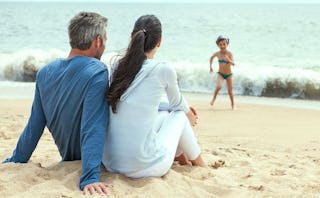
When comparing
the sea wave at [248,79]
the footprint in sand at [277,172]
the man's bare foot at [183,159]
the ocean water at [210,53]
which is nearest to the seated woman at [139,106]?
the ocean water at [210,53]

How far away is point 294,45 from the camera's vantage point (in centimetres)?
2022

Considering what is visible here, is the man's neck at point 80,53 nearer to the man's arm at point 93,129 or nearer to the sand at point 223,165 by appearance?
the man's arm at point 93,129

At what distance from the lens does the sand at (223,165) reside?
353 centimetres

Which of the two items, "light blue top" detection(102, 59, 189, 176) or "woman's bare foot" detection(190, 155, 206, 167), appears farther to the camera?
"woman's bare foot" detection(190, 155, 206, 167)

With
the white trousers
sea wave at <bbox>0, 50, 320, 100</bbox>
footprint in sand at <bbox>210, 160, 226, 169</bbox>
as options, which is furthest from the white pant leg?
sea wave at <bbox>0, 50, 320, 100</bbox>

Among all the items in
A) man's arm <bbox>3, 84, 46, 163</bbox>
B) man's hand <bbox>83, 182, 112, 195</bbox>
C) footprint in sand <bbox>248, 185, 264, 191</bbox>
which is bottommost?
footprint in sand <bbox>248, 185, 264, 191</bbox>

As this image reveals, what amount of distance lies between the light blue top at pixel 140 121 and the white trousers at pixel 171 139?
0.16 ft

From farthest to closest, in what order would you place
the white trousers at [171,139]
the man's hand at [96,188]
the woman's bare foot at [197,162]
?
the woman's bare foot at [197,162]
the white trousers at [171,139]
the man's hand at [96,188]

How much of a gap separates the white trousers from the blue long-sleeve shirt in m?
0.41

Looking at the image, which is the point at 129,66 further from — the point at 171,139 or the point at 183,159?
the point at 183,159

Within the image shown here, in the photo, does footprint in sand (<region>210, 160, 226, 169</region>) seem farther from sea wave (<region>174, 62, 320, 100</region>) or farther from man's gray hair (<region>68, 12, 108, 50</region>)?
sea wave (<region>174, 62, 320, 100</region>)

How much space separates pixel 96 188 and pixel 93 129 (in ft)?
1.35

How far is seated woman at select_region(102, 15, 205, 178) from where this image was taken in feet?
11.6

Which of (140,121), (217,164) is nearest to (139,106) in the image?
(140,121)
